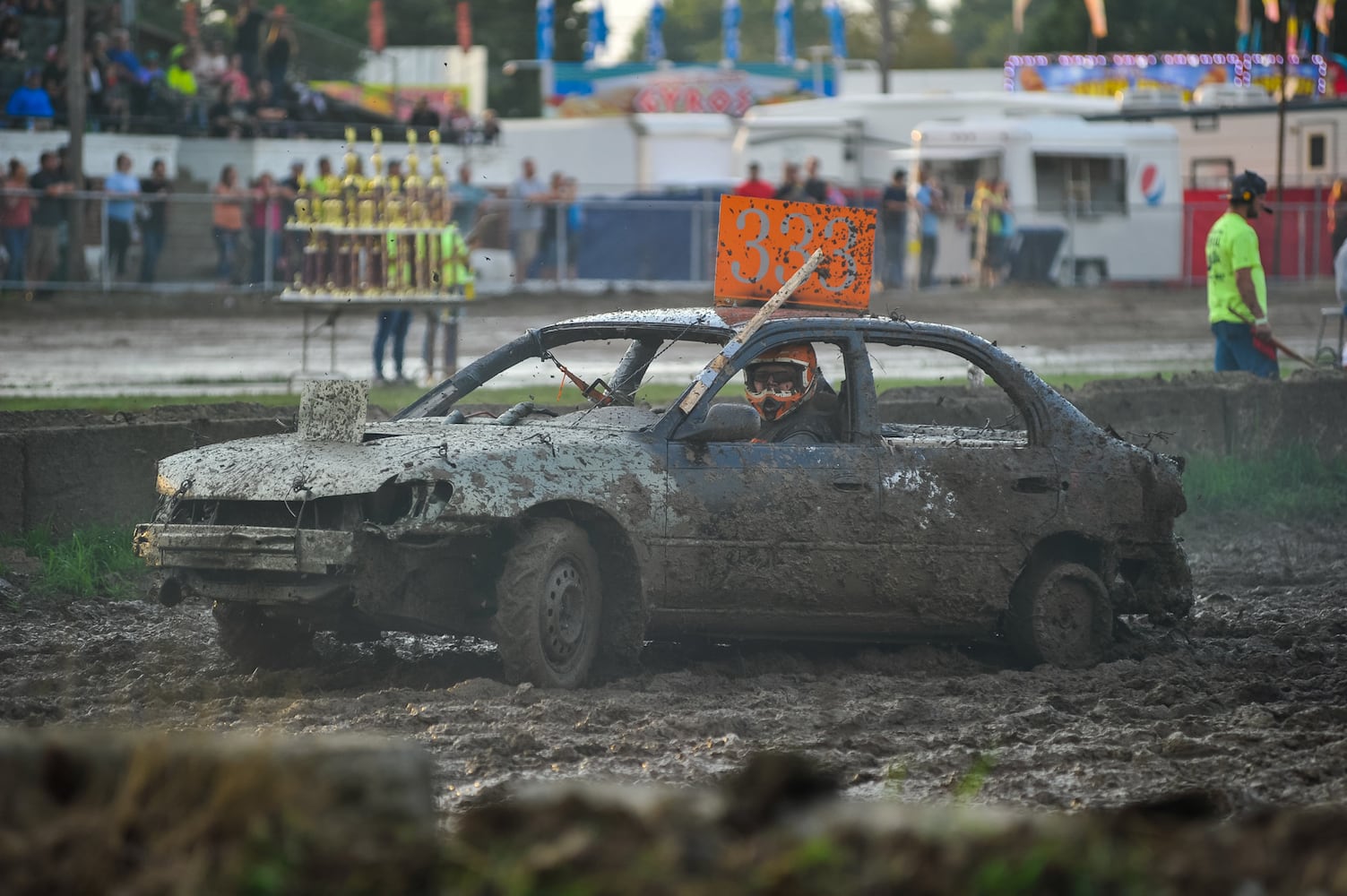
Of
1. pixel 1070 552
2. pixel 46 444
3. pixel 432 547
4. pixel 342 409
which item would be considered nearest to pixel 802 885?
pixel 432 547

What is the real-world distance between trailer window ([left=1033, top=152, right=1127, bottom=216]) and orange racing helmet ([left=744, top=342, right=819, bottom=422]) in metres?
24.6

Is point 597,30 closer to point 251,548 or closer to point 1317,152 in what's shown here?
Answer: point 1317,152

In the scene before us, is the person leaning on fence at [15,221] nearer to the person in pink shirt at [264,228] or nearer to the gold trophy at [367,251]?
the person in pink shirt at [264,228]

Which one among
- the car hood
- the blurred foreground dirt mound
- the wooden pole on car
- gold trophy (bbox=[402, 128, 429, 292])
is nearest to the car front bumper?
the car hood

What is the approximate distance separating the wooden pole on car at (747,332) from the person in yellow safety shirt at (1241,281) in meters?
5.77

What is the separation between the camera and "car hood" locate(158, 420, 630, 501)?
6844mm

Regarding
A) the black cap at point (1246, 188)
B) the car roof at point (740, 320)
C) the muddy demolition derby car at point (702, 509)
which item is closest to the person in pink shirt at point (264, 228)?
the black cap at point (1246, 188)

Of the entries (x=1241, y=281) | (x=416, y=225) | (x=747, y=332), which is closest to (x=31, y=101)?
(x=416, y=225)

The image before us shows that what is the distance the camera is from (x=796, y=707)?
6887mm

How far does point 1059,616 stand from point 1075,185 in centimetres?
2518

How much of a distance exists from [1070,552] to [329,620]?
3195mm

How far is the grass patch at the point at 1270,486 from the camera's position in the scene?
1243cm

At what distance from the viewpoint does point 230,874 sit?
2.45 metres

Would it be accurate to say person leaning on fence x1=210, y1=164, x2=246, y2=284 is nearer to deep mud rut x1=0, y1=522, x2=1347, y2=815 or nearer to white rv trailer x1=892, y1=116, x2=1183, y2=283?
white rv trailer x1=892, y1=116, x2=1183, y2=283
